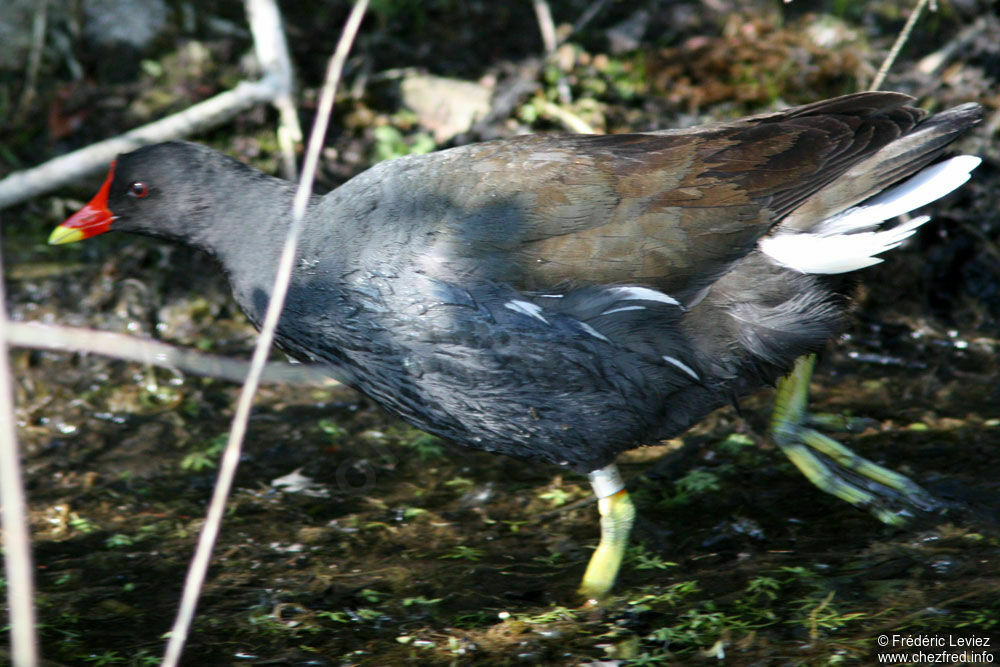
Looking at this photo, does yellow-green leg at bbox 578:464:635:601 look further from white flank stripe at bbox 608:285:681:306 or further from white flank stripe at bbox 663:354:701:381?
white flank stripe at bbox 608:285:681:306

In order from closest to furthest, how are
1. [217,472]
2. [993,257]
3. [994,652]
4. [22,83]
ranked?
1. [994,652]
2. [217,472]
3. [993,257]
4. [22,83]

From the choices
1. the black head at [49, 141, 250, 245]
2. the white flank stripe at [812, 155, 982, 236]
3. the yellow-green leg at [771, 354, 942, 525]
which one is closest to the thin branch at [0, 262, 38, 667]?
the black head at [49, 141, 250, 245]

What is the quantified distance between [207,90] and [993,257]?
3832 mm

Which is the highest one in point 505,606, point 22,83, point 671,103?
point 22,83

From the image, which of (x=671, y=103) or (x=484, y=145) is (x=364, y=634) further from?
(x=671, y=103)

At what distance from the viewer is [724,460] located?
11.7ft

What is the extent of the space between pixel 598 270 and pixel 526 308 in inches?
8.6

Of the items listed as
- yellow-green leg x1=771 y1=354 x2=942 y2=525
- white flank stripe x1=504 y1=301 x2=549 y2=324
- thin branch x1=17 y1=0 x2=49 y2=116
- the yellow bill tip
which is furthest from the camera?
Result: thin branch x1=17 y1=0 x2=49 y2=116

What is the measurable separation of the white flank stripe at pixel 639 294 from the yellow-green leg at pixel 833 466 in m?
0.66

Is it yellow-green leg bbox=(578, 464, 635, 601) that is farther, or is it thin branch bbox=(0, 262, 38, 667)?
yellow-green leg bbox=(578, 464, 635, 601)

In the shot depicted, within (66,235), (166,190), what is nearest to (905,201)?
(166,190)

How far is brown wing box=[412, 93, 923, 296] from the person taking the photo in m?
2.77

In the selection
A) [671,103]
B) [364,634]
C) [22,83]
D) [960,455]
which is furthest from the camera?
[22,83]

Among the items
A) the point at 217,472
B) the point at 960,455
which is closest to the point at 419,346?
the point at 217,472
